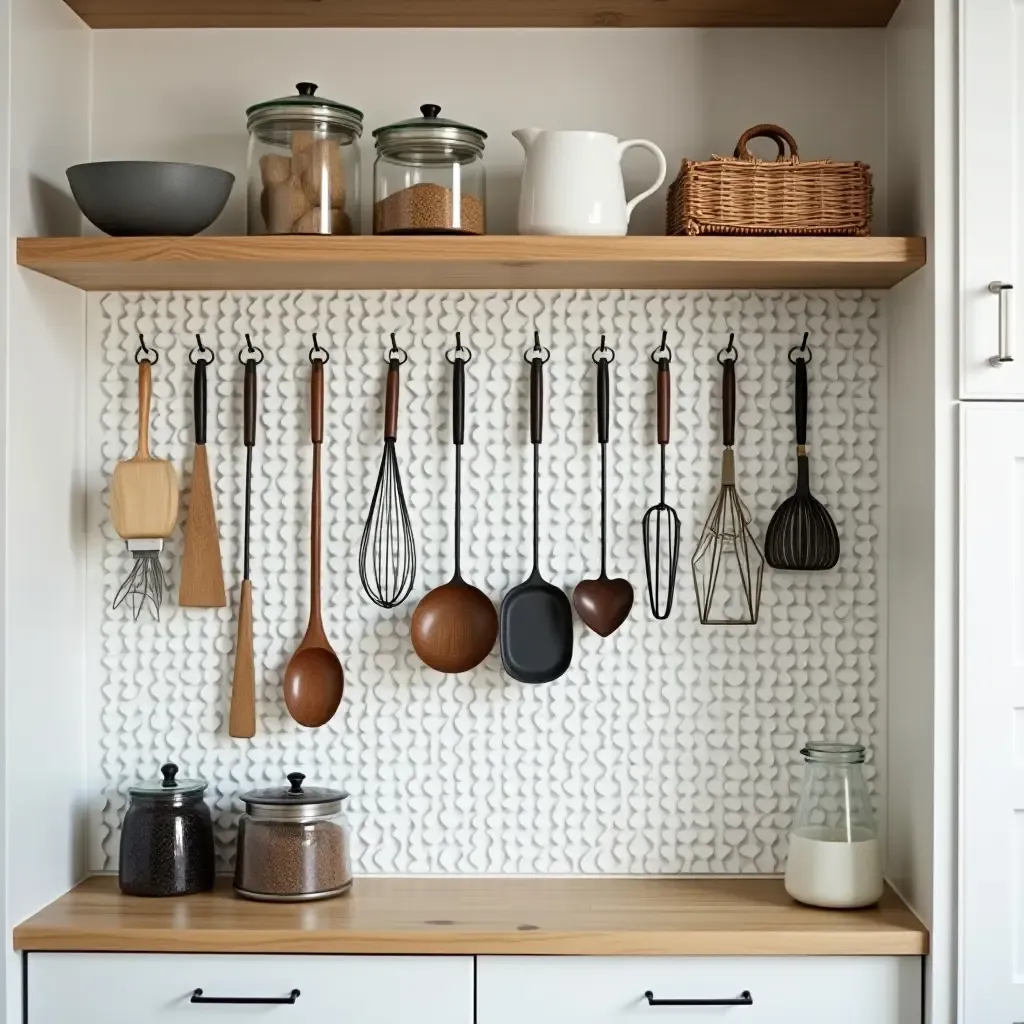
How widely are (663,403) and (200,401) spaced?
0.69 metres

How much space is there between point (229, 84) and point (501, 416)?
65 cm

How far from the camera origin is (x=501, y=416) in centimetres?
201

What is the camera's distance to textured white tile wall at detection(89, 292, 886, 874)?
1.99 metres

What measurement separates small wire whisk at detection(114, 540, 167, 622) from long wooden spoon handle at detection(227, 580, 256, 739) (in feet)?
0.42

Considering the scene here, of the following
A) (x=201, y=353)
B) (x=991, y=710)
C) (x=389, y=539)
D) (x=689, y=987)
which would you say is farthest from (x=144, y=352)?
(x=991, y=710)

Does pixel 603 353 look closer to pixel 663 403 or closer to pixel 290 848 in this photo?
pixel 663 403

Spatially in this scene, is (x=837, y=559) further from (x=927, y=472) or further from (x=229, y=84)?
(x=229, y=84)

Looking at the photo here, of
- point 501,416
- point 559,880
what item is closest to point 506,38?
point 501,416

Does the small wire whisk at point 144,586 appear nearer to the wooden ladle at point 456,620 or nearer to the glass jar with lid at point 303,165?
the wooden ladle at point 456,620

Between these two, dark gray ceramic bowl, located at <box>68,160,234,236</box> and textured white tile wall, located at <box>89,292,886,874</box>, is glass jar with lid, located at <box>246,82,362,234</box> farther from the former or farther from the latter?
textured white tile wall, located at <box>89,292,886,874</box>

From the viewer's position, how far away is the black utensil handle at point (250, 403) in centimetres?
199

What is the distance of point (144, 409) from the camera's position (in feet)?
6.51

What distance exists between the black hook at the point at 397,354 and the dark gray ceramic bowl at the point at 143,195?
34cm

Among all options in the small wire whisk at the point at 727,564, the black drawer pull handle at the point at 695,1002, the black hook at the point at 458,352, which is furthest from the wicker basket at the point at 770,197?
the black drawer pull handle at the point at 695,1002
